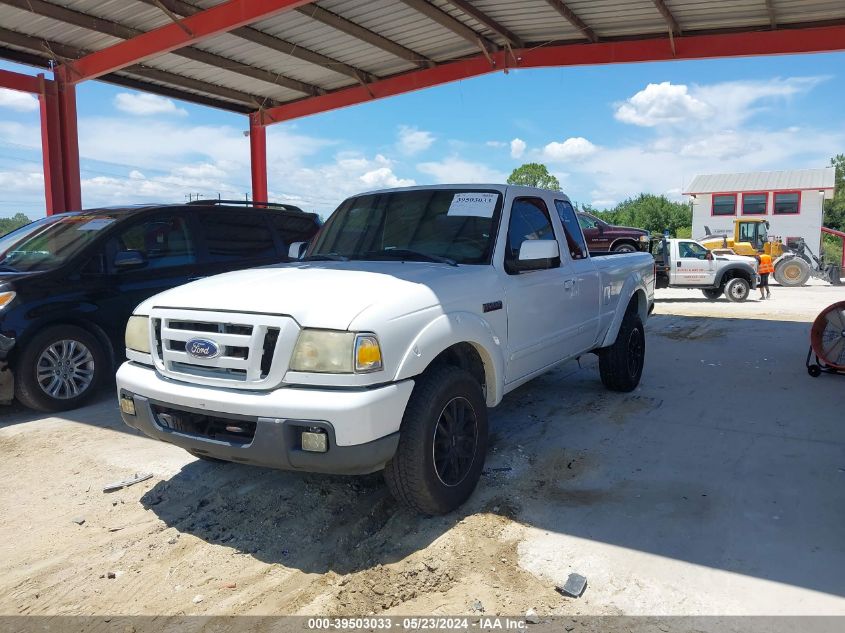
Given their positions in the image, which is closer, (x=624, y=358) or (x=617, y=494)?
(x=617, y=494)

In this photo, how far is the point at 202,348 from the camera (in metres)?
3.08

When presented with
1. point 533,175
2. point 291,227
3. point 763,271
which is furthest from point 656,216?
point 291,227

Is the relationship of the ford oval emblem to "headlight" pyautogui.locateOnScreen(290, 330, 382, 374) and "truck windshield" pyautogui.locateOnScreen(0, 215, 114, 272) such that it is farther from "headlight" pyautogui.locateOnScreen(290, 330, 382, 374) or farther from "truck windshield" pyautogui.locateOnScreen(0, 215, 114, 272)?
"truck windshield" pyautogui.locateOnScreen(0, 215, 114, 272)

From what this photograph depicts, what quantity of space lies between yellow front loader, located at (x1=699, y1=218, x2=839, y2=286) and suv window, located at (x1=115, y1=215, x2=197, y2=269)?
1878 centimetres

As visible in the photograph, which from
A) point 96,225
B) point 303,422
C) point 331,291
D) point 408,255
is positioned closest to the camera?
point 303,422

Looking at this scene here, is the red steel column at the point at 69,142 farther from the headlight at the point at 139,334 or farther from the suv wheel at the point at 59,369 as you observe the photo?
the headlight at the point at 139,334

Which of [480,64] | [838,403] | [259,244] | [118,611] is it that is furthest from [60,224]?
[480,64]

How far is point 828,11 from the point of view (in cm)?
1007

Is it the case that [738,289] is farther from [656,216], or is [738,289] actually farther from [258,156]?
[656,216]

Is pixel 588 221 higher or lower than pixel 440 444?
higher

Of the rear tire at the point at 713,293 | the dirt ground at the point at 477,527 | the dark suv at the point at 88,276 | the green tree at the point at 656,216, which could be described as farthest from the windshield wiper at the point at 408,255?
the green tree at the point at 656,216

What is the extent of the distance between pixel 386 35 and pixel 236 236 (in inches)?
272

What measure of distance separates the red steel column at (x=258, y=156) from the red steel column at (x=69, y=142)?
454cm

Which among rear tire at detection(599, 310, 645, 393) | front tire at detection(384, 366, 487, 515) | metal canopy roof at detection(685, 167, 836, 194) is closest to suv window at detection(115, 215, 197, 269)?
→ front tire at detection(384, 366, 487, 515)
